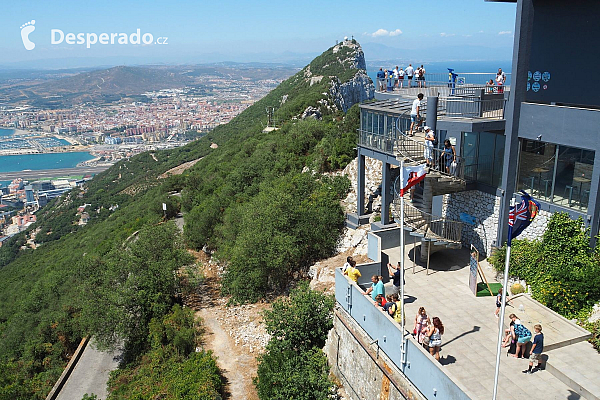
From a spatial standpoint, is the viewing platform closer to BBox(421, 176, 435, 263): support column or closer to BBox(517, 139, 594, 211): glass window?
BBox(421, 176, 435, 263): support column

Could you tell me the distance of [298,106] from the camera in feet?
186

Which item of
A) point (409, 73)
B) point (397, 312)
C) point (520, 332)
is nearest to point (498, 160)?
point (520, 332)

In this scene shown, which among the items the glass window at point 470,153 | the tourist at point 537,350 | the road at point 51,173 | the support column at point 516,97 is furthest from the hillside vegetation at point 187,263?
the road at point 51,173

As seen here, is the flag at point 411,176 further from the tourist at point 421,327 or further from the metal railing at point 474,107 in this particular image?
the metal railing at point 474,107

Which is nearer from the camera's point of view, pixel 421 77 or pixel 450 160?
pixel 450 160

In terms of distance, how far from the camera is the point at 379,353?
10227mm

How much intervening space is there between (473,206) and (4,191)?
163 meters

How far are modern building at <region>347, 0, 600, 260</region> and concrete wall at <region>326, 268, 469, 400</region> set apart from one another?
11.4ft

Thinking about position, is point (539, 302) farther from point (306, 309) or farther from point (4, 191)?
point (4, 191)

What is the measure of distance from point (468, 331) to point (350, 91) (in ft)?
224

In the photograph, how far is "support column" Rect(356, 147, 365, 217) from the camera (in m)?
19.2

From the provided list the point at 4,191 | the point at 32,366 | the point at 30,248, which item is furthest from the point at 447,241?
the point at 4,191

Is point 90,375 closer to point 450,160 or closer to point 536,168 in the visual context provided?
point 450,160

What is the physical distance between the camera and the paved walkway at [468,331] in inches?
333
